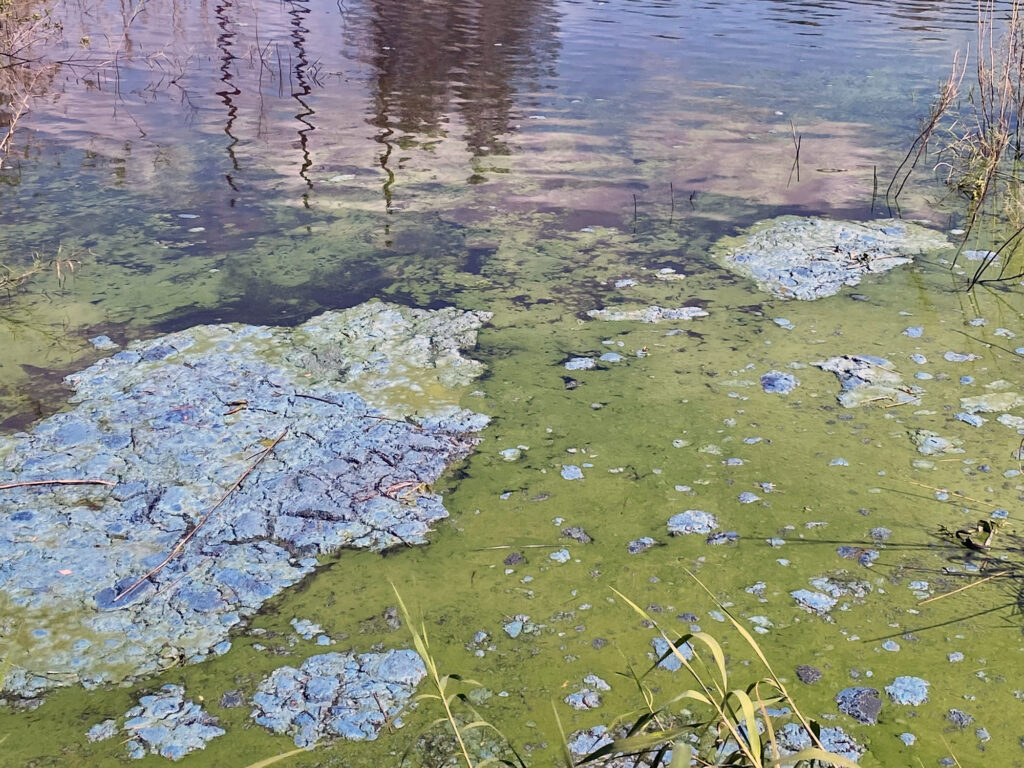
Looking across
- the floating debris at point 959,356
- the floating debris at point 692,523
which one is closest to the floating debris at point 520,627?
the floating debris at point 692,523

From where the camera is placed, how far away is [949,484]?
2639 mm

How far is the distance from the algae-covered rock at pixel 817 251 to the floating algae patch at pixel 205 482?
145cm

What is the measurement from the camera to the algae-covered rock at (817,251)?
3.96 m

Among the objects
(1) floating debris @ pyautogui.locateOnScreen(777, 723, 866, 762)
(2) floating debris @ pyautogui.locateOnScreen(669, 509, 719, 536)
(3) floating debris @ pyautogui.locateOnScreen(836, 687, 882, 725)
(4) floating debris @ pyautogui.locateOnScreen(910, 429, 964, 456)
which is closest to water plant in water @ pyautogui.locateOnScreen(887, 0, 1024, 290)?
(4) floating debris @ pyautogui.locateOnScreen(910, 429, 964, 456)

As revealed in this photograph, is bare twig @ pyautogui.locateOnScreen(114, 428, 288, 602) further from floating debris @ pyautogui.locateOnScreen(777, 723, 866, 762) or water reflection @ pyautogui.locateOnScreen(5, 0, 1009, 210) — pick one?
water reflection @ pyautogui.locateOnScreen(5, 0, 1009, 210)

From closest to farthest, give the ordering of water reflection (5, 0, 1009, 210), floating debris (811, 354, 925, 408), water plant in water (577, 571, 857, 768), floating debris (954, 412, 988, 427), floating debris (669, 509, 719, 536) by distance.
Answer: water plant in water (577, 571, 857, 768), floating debris (669, 509, 719, 536), floating debris (954, 412, 988, 427), floating debris (811, 354, 925, 408), water reflection (5, 0, 1009, 210)

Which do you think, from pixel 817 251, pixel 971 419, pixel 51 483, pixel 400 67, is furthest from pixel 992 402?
pixel 400 67

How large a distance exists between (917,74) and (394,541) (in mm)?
7260

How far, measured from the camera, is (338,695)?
6.37 ft

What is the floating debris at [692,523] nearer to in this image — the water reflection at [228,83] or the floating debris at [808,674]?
the floating debris at [808,674]

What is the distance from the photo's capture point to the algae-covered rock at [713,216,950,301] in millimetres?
3965

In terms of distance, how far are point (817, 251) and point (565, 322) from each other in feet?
4.63

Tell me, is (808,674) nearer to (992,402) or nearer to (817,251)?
(992,402)

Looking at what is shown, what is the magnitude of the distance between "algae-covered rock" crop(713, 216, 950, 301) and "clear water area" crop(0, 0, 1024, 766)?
0.43 ft
